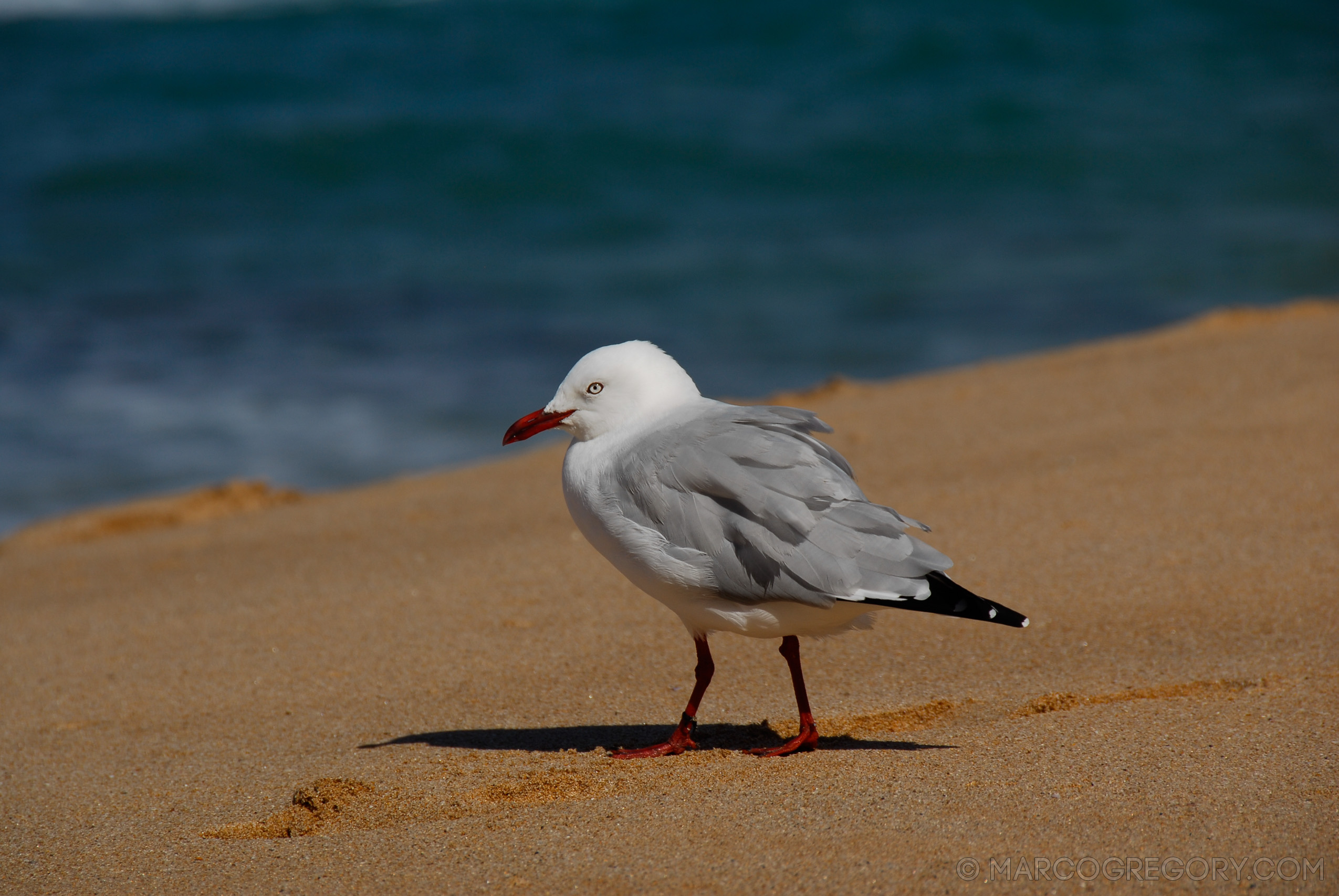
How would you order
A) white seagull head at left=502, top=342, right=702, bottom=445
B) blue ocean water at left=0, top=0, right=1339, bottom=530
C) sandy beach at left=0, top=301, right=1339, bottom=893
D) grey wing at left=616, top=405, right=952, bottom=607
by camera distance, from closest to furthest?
sandy beach at left=0, top=301, right=1339, bottom=893 < grey wing at left=616, top=405, right=952, bottom=607 < white seagull head at left=502, top=342, right=702, bottom=445 < blue ocean water at left=0, top=0, right=1339, bottom=530

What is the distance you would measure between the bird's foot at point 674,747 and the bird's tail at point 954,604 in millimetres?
631

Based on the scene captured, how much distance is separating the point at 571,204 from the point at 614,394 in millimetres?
11397

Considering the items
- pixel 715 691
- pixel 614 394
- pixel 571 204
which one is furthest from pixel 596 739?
pixel 571 204

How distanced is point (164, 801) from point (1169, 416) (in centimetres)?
450

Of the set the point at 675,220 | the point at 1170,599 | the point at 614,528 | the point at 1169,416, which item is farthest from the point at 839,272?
the point at 614,528

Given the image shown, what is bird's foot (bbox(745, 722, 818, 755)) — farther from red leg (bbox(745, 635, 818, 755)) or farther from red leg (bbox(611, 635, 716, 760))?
red leg (bbox(611, 635, 716, 760))

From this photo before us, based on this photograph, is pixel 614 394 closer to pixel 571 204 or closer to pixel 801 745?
pixel 801 745

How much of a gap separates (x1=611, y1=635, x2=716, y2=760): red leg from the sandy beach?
0.04 metres

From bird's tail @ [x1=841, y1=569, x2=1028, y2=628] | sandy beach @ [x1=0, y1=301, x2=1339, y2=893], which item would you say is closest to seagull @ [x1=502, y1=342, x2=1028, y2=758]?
bird's tail @ [x1=841, y1=569, x2=1028, y2=628]

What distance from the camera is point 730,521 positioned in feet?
9.30

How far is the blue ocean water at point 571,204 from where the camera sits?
911 cm

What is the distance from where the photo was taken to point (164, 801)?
299 cm

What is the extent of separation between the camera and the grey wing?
2719 millimetres

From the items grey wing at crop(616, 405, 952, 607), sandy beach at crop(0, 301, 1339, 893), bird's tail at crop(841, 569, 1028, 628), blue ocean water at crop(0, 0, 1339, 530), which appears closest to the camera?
sandy beach at crop(0, 301, 1339, 893)
